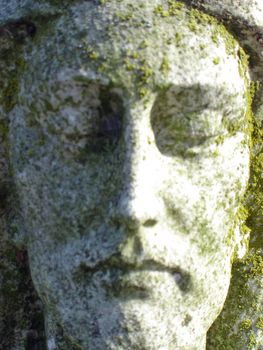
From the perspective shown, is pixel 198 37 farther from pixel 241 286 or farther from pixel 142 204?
pixel 241 286

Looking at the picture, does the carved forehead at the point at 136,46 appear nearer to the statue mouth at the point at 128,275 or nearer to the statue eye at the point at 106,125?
the statue eye at the point at 106,125

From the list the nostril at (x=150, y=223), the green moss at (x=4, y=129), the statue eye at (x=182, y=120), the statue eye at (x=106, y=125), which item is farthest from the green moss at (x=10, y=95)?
the nostril at (x=150, y=223)

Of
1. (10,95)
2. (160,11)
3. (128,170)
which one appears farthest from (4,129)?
(160,11)

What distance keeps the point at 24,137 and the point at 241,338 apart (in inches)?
37.9

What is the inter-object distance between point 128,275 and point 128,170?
28 cm

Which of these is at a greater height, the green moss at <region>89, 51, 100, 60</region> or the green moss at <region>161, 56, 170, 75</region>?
the green moss at <region>161, 56, 170, 75</region>

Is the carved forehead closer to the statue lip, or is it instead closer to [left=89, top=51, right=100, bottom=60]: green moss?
[left=89, top=51, right=100, bottom=60]: green moss

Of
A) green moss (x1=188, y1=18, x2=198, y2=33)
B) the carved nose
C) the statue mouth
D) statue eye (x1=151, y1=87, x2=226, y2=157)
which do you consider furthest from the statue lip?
green moss (x1=188, y1=18, x2=198, y2=33)

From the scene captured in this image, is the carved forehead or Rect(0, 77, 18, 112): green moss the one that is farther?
Rect(0, 77, 18, 112): green moss

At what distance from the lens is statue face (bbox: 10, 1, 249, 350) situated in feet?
5.45

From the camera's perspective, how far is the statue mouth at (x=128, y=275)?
1695mm

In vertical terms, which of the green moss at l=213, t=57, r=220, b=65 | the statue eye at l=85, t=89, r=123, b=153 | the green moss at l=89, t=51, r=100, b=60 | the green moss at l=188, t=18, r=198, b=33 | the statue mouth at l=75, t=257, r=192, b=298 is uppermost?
the green moss at l=188, t=18, r=198, b=33

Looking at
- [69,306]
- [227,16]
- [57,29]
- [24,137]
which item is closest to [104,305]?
[69,306]

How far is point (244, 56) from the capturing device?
6.16ft
